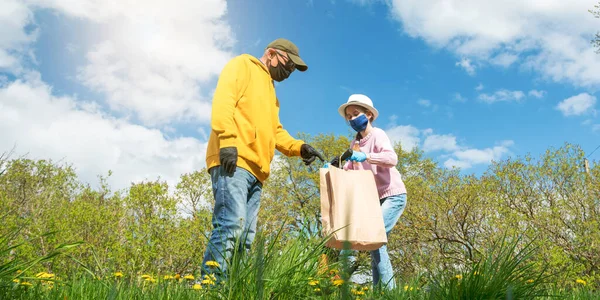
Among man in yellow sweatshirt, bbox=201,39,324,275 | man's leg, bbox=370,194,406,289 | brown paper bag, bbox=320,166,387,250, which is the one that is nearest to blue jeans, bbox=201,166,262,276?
man in yellow sweatshirt, bbox=201,39,324,275

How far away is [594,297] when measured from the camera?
3.84m

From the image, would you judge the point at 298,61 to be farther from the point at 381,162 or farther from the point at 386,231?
the point at 386,231

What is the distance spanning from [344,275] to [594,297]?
405cm

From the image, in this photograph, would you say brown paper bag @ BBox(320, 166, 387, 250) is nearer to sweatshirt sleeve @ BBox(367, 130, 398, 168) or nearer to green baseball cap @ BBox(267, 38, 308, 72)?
sweatshirt sleeve @ BBox(367, 130, 398, 168)

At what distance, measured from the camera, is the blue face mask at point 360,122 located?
4930 mm

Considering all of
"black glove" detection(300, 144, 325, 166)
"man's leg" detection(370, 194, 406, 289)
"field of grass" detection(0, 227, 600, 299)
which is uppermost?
"black glove" detection(300, 144, 325, 166)

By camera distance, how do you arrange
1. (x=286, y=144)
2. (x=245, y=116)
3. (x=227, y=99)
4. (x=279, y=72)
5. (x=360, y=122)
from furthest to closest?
(x=360, y=122)
(x=286, y=144)
(x=279, y=72)
(x=245, y=116)
(x=227, y=99)

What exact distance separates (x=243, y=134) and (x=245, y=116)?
181 millimetres

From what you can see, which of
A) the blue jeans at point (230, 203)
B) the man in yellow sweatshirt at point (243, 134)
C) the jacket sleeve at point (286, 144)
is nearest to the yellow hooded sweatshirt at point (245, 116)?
the man in yellow sweatshirt at point (243, 134)

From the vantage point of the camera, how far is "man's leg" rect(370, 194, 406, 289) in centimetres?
441

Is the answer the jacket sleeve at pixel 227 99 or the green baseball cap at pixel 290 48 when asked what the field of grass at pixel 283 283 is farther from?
the green baseball cap at pixel 290 48

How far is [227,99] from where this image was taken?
380 cm

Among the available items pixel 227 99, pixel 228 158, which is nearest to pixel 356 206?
pixel 228 158

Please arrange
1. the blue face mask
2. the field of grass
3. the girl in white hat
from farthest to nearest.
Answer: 1. the blue face mask
2. the girl in white hat
3. the field of grass
